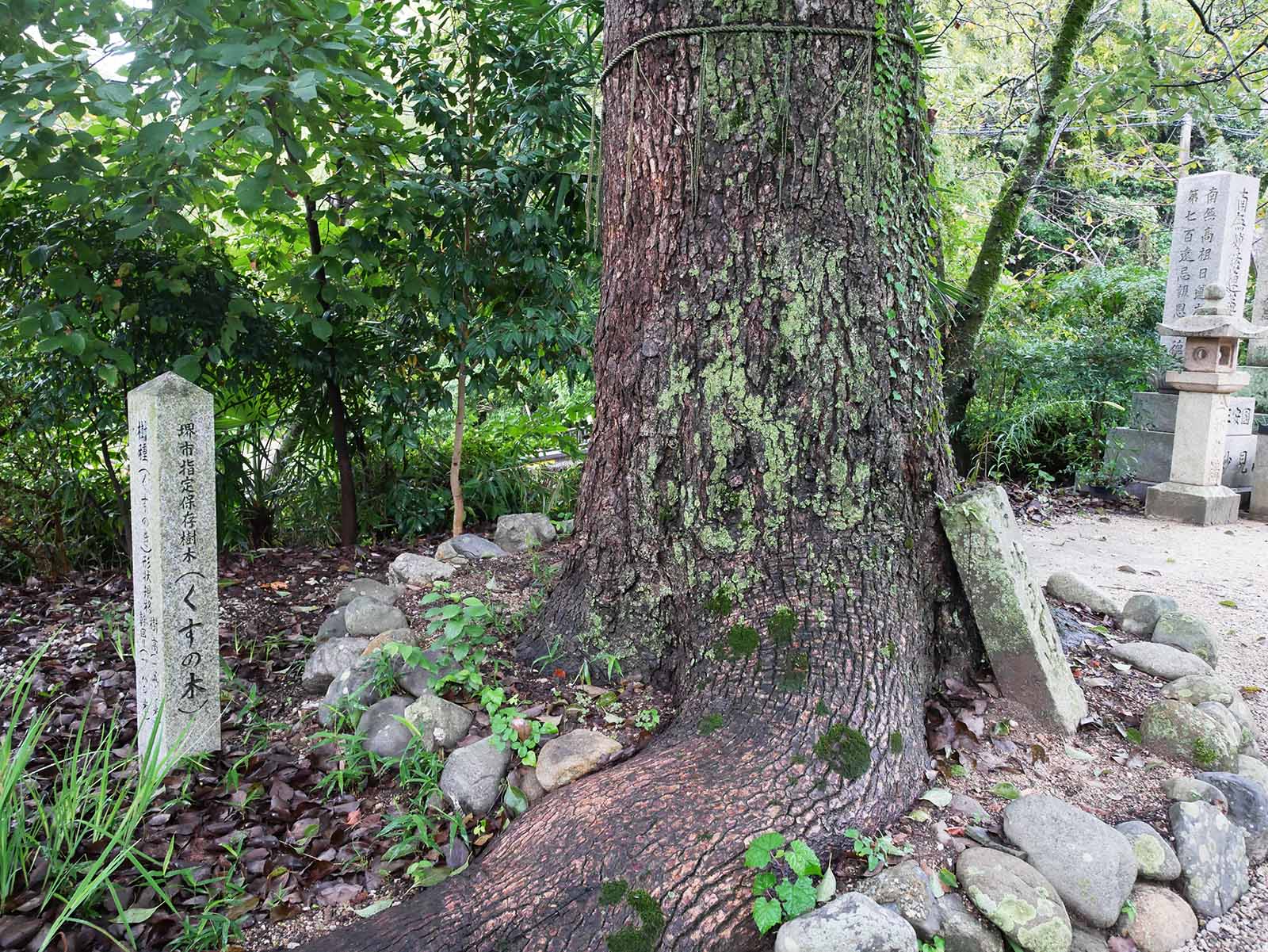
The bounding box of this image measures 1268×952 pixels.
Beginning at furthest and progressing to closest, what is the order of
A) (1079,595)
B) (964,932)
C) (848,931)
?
(1079,595), (964,932), (848,931)

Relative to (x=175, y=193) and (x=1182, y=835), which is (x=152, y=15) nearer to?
(x=175, y=193)

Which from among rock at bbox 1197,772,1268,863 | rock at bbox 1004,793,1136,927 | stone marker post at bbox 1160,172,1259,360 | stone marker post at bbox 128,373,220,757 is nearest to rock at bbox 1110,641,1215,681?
rock at bbox 1197,772,1268,863

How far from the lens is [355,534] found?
4793mm

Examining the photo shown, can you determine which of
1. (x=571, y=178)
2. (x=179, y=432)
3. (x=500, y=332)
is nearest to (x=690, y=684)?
(x=179, y=432)

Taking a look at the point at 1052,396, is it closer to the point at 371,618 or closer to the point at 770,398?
the point at 770,398

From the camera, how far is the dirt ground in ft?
13.5

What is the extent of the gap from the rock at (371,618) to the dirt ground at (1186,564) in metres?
3.21

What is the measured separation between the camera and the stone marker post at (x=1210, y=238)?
7.77 metres

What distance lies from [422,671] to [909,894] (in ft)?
5.43

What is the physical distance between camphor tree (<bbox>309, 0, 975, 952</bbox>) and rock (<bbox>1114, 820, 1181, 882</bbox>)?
0.59 meters

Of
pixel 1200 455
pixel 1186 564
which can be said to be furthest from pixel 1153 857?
Answer: pixel 1200 455

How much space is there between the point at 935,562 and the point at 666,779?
1238mm

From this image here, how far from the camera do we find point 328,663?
3.05m

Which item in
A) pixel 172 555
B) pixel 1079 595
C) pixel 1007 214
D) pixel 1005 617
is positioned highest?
pixel 1007 214
